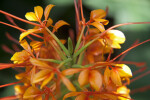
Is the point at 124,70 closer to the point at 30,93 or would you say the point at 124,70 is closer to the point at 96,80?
the point at 96,80

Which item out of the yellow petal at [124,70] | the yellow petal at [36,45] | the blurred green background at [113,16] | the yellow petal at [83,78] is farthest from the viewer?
the blurred green background at [113,16]

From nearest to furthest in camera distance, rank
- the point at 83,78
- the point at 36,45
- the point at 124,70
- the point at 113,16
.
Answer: the point at 83,78 → the point at 124,70 → the point at 36,45 → the point at 113,16

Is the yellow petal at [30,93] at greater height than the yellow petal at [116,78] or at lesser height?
greater

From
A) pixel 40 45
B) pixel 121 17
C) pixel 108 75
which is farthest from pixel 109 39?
pixel 121 17

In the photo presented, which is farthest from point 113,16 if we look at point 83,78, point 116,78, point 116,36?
point 83,78

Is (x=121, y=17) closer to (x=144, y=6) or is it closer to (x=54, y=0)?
(x=144, y=6)

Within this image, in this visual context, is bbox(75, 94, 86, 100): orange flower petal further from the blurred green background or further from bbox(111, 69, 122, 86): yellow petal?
the blurred green background

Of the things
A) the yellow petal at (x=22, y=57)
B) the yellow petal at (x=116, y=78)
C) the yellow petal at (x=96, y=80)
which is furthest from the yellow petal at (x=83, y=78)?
the yellow petal at (x=22, y=57)

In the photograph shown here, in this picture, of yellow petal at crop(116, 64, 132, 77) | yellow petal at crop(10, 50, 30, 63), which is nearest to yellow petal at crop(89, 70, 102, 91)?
yellow petal at crop(116, 64, 132, 77)

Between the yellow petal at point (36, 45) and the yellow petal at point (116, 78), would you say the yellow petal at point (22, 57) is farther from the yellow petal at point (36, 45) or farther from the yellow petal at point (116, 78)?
the yellow petal at point (116, 78)
